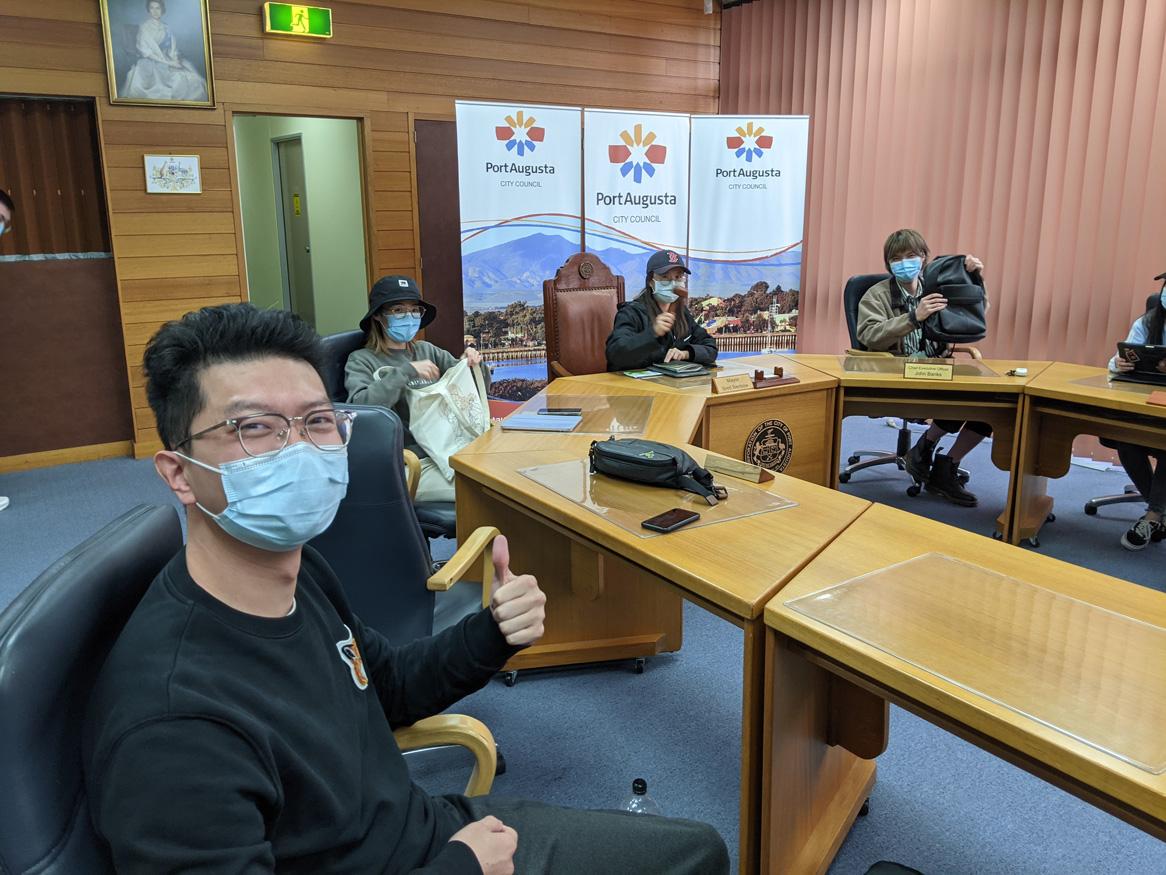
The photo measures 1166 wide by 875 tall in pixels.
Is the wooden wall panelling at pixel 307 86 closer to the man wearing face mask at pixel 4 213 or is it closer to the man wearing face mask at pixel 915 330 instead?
the man wearing face mask at pixel 4 213

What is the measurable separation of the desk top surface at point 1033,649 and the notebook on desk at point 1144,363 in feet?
6.93

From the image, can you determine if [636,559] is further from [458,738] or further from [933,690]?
[933,690]

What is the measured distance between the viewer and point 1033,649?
127 cm

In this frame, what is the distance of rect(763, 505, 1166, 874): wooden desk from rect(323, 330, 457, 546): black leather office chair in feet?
3.95

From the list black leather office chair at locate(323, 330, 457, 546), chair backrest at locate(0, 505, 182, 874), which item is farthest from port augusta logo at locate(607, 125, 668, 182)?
chair backrest at locate(0, 505, 182, 874)

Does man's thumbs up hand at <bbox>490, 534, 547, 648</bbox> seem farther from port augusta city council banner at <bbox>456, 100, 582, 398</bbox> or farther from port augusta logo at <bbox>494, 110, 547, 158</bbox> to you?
port augusta logo at <bbox>494, 110, 547, 158</bbox>

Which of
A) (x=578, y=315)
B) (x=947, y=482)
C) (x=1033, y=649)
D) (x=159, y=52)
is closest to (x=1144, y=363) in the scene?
(x=947, y=482)

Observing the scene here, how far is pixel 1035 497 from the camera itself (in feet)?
12.1

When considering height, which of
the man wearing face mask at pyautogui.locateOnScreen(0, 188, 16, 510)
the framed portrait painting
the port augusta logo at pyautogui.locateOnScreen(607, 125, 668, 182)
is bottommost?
the man wearing face mask at pyautogui.locateOnScreen(0, 188, 16, 510)

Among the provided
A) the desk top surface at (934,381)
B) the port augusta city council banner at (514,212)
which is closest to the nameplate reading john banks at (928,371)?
the desk top surface at (934,381)

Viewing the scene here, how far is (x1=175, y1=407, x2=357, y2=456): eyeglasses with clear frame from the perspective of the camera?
1015mm

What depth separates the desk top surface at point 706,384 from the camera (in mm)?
3264

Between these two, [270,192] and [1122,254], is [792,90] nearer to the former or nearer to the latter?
[1122,254]

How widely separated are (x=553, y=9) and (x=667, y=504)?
480 centimetres
